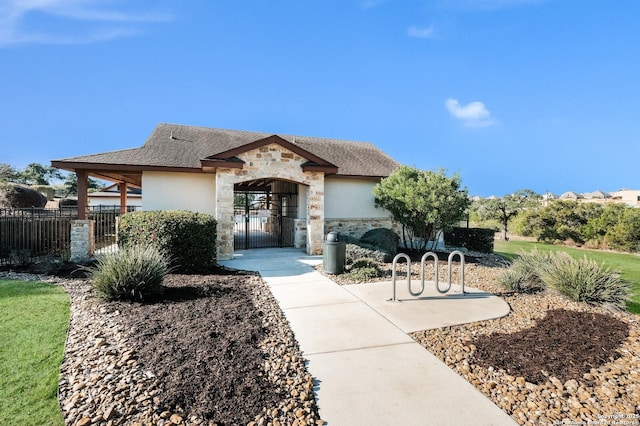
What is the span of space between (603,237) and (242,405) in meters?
25.1

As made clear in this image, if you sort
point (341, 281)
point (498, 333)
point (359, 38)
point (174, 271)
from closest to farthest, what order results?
1. point (498, 333)
2. point (341, 281)
3. point (174, 271)
4. point (359, 38)

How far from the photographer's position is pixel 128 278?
5758 millimetres

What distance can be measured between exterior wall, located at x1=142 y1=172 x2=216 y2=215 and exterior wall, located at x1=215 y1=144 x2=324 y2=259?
155 centimetres

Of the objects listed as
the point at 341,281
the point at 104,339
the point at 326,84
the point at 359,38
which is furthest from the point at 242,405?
the point at 326,84

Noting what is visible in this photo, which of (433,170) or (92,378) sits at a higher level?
(433,170)

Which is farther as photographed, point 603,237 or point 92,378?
point 603,237

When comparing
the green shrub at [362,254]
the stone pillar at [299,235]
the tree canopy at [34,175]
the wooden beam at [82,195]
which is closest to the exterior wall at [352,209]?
the stone pillar at [299,235]

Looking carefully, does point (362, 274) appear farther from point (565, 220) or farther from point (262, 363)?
point (565, 220)

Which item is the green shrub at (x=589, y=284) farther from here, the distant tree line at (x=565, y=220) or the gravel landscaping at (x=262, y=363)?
the distant tree line at (x=565, y=220)

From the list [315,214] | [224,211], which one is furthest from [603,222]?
[224,211]

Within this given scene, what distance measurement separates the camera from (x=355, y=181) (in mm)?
13586

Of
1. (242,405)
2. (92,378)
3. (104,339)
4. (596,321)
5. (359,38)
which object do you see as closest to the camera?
(242,405)

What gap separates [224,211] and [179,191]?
7.77 feet

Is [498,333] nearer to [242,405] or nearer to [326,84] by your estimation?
[242,405]
